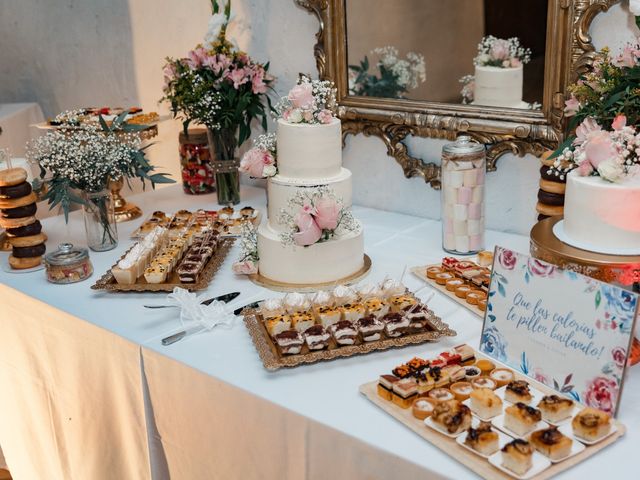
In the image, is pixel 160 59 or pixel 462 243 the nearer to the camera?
pixel 462 243

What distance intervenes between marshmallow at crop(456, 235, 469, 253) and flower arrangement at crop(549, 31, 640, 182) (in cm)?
32

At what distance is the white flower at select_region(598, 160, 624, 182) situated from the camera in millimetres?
1270

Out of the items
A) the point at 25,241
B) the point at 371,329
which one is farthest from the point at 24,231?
the point at 371,329

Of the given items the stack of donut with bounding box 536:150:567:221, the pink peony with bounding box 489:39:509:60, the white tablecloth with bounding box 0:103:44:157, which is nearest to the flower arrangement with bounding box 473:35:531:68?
the pink peony with bounding box 489:39:509:60

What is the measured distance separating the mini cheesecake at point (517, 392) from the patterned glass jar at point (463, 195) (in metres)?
0.71

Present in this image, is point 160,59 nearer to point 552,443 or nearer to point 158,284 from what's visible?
point 158,284

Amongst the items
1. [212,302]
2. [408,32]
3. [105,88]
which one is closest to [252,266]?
[212,302]

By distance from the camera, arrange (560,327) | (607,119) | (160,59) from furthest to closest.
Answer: (160,59) → (607,119) → (560,327)

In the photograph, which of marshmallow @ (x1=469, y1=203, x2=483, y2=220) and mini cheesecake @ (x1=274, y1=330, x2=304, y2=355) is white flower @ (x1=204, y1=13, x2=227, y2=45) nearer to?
marshmallow @ (x1=469, y1=203, x2=483, y2=220)

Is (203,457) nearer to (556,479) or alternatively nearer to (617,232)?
(556,479)

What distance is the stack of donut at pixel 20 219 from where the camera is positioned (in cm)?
187

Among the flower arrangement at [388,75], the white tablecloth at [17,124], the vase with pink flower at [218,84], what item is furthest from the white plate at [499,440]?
the white tablecloth at [17,124]

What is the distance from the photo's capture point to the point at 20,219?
1.89 m

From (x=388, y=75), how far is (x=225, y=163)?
24.5 inches
